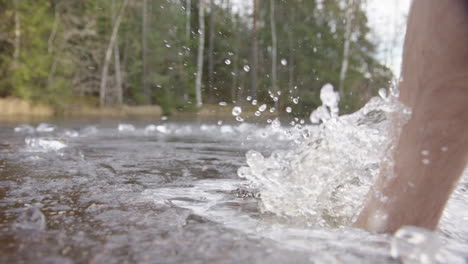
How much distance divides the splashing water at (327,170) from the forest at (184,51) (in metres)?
13.8

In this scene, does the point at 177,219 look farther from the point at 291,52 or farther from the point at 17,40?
the point at 291,52

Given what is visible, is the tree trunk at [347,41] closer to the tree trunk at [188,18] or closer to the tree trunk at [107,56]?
the tree trunk at [188,18]

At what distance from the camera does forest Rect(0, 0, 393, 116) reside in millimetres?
15102

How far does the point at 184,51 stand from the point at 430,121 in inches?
691

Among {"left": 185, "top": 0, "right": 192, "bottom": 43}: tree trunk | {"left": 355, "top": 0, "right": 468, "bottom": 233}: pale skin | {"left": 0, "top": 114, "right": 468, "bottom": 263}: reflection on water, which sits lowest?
{"left": 0, "top": 114, "right": 468, "bottom": 263}: reflection on water

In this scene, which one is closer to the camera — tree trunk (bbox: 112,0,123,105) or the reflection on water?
the reflection on water

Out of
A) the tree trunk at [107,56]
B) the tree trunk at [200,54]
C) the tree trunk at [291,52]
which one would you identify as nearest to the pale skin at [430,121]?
the tree trunk at [200,54]

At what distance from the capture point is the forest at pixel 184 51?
1510cm

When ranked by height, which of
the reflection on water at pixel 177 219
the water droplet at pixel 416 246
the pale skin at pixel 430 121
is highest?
the pale skin at pixel 430 121

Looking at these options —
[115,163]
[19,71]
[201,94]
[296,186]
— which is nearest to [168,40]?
[201,94]

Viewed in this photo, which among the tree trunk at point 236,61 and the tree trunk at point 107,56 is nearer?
the tree trunk at point 107,56

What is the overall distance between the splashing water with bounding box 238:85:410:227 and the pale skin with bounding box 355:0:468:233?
140mm

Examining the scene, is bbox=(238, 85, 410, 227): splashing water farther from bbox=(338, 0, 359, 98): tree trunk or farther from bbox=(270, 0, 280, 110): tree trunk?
bbox=(270, 0, 280, 110): tree trunk

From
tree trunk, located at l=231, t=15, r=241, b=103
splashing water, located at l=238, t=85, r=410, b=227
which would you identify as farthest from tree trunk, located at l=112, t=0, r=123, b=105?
splashing water, located at l=238, t=85, r=410, b=227
